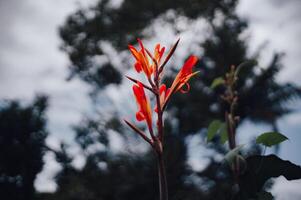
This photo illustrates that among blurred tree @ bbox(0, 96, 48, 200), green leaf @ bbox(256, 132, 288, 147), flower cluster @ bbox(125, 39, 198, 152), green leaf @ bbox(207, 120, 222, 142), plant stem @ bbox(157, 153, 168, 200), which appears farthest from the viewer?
blurred tree @ bbox(0, 96, 48, 200)

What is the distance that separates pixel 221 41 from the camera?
8.60 metres

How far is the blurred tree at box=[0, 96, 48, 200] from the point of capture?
341 cm

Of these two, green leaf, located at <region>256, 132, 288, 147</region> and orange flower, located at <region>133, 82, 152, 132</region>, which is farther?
green leaf, located at <region>256, 132, 288, 147</region>

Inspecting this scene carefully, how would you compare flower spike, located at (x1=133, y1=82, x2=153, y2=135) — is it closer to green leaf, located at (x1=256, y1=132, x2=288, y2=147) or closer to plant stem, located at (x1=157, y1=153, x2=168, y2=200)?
plant stem, located at (x1=157, y1=153, x2=168, y2=200)

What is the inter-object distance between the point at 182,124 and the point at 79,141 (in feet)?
9.66

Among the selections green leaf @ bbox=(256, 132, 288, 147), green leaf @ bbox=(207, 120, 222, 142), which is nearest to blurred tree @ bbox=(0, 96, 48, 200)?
green leaf @ bbox=(207, 120, 222, 142)

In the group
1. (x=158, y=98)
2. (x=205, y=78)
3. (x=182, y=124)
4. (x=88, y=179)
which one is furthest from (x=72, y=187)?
(x=158, y=98)

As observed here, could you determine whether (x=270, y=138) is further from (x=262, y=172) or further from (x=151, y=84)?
(x=151, y=84)

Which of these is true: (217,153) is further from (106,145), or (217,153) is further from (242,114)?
(106,145)

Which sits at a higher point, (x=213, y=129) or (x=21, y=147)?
(x=21, y=147)

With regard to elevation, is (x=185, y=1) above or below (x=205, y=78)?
above

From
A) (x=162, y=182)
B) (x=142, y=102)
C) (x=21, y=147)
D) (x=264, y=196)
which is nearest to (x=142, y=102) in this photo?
(x=142, y=102)

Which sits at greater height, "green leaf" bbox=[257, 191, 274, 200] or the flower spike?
the flower spike

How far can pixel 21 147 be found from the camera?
3727 millimetres
